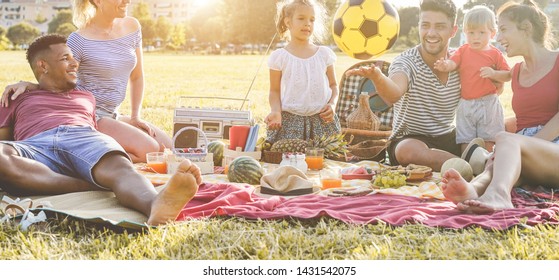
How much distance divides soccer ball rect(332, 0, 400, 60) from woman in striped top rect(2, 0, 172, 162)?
2.05 metres

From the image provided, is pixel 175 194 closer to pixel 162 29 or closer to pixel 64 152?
pixel 64 152

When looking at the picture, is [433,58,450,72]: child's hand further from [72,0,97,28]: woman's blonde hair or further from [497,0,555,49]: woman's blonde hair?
[72,0,97,28]: woman's blonde hair

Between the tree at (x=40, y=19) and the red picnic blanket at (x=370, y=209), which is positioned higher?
the tree at (x=40, y=19)

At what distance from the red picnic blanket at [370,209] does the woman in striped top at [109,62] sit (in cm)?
143

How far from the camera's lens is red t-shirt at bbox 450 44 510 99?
5.13 metres

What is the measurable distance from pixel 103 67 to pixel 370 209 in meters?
2.65

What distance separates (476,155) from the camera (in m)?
4.73

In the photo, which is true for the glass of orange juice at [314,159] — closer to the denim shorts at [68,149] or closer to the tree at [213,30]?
the denim shorts at [68,149]

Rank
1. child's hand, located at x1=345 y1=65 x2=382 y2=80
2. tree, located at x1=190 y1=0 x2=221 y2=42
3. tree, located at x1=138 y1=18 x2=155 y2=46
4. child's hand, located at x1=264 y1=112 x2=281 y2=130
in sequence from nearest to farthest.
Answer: child's hand, located at x1=345 y1=65 x2=382 y2=80 < child's hand, located at x1=264 y1=112 x2=281 y2=130 < tree, located at x1=190 y1=0 x2=221 y2=42 < tree, located at x1=138 y1=18 x2=155 y2=46

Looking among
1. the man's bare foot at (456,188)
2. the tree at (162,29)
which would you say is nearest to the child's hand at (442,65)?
the man's bare foot at (456,188)

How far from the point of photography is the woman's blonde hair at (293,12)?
5.77 metres

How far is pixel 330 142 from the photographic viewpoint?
5.58 metres

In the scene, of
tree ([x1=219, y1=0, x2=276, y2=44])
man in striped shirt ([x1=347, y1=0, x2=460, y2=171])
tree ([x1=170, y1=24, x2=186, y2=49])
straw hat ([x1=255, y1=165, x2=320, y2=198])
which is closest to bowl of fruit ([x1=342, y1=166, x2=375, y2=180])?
man in striped shirt ([x1=347, y1=0, x2=460, y2=171])
